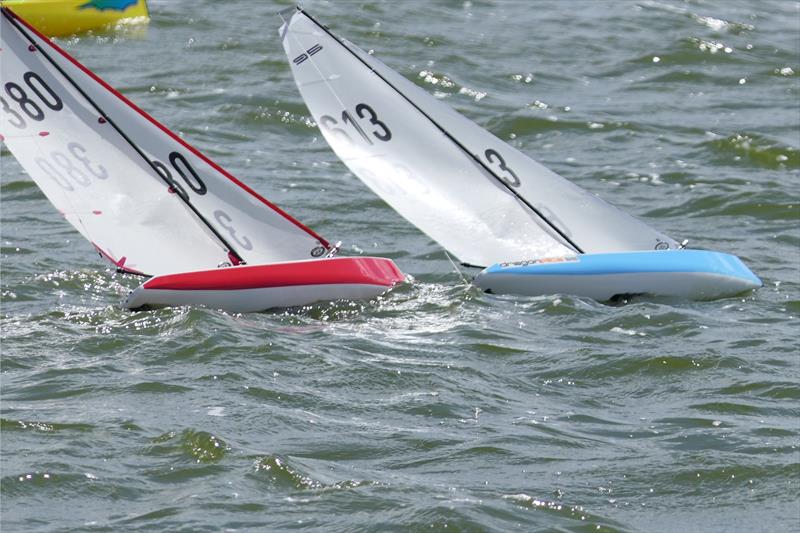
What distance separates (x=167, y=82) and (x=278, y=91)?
5.95ft

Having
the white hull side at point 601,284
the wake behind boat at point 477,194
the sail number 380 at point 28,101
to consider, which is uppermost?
the sail number 380 at point 28,101

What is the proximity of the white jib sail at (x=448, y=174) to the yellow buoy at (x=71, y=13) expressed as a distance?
11217 mm

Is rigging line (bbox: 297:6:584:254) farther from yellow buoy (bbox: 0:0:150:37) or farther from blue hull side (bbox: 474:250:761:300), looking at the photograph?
yellow buoy (bbox: 0:0:150:37)


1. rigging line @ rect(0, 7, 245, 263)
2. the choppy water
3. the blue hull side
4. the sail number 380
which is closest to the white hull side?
the blue hull side

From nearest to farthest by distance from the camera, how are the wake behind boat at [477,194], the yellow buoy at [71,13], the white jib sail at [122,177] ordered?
the white jib sail at [122,177] → the wake behind boat at [477,194] → the yellow buoy at [71,13]

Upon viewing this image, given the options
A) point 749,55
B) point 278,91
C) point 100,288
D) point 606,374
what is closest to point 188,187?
point 100,288

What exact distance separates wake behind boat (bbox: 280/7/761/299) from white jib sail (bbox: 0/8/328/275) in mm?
1176

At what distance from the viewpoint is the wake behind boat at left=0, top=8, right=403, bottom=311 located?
12.5 meters

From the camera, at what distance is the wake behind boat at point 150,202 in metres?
12.5

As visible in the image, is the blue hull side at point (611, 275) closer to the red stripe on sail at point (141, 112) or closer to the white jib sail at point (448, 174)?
the white jib sail at point (448, 174)

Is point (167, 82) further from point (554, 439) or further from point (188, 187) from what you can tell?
point (554, 439)

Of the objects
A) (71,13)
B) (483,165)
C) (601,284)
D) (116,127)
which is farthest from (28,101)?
(71,13)

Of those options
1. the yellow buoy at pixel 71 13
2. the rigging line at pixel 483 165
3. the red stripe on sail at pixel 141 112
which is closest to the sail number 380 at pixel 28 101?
the red stripe on sail at pixel 141 112

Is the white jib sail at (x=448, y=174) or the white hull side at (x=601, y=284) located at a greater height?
the white jib sail at (x=448, y=174)
